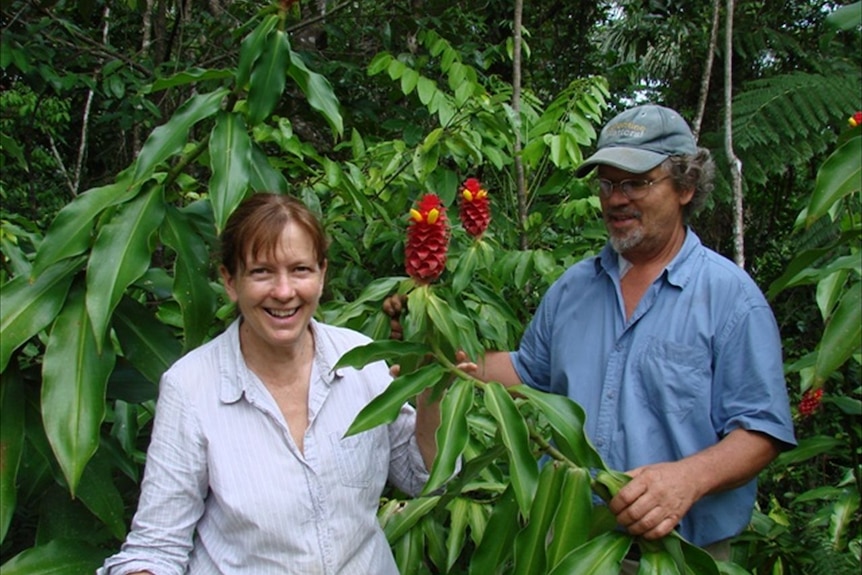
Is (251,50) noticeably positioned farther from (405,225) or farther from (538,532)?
(405,225)

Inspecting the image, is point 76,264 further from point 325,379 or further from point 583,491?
point 583,491

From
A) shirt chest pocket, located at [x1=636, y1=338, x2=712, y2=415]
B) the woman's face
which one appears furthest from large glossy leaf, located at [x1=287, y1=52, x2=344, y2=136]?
shirt chest pocket, located at [x1=636, y1=338, x2=712, y2=415]

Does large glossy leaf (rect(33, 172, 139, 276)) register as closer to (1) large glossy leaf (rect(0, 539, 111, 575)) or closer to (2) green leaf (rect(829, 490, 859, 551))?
(1) large glossy leaf (rect(0, 539, 111, 575))

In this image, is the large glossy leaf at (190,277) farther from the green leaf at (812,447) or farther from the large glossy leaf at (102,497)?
the green leaf at (812,447)

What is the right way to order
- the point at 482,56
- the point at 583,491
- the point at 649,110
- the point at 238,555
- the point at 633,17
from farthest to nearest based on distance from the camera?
1. the point at 633,17
2. the point at 482,56
3. the point at 649,110
4. the point at 238,555
5. the point at 583,491

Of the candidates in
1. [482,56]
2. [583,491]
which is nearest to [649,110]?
[583,491]

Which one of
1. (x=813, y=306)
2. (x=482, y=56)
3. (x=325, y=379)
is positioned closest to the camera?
(x=325, y=379)

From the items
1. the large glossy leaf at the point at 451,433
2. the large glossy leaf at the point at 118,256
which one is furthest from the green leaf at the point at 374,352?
the large glossy leaf at the point at 118,256

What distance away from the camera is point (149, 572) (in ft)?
6.10

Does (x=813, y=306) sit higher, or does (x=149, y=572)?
(x=149, y=572)

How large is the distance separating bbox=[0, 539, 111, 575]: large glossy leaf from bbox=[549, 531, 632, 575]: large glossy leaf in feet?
3.69

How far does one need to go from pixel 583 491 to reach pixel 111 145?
590 centimetres

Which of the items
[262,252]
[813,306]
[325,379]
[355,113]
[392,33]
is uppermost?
[392,33]

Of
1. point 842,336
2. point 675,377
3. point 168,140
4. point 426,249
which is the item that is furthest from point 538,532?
point 168,140
